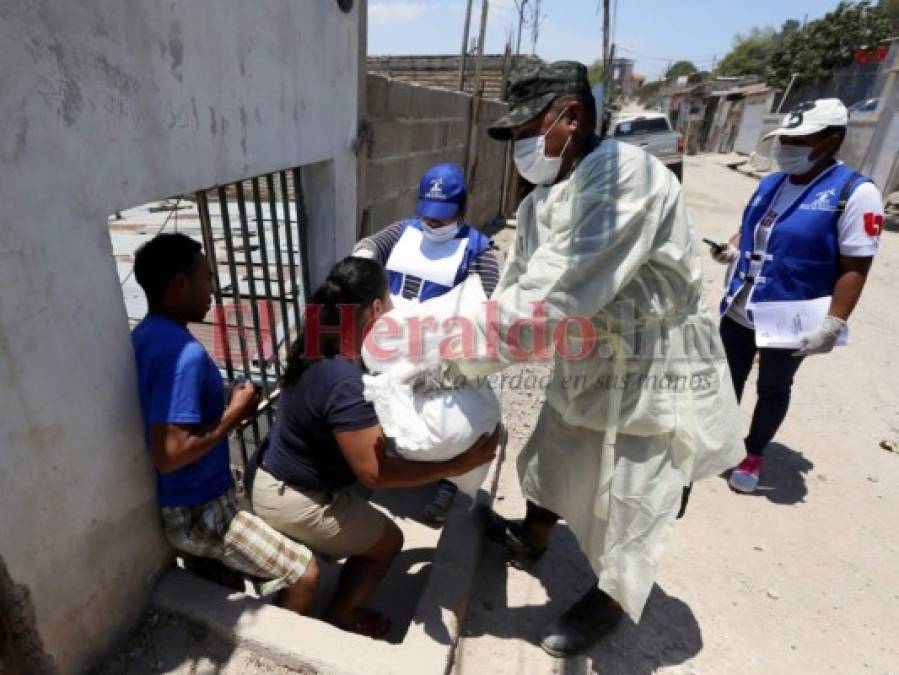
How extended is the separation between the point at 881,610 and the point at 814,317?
1424 mm

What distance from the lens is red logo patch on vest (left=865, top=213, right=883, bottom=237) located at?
8.59 ft

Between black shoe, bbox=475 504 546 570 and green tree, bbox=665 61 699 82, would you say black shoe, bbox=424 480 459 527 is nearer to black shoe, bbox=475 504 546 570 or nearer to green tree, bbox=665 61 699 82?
black shoe, bbox=475 504 546 570

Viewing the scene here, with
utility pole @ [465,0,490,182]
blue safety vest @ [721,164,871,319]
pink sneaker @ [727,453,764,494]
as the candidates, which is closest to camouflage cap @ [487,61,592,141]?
blue safety vest @ [721,164,871,319]

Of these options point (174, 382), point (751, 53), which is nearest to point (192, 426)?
point (174, 382)

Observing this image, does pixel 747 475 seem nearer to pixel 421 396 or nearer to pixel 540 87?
pixel 421 396

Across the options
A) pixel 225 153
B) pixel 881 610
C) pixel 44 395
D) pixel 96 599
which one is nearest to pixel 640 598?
pixel 881 610

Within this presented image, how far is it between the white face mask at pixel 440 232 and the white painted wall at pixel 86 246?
3.53ft

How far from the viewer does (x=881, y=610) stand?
99.3 inches

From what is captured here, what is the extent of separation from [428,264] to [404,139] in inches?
89.3

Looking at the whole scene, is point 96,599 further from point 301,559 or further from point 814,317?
point 814,317

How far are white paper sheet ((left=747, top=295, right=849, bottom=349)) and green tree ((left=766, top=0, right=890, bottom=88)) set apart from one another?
25466 millimetres

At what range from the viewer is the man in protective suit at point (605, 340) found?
5.01ft

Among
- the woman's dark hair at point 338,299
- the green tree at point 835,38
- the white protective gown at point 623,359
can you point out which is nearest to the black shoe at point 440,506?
the white protective gown at point 623,359

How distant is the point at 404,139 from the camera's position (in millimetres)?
4629
